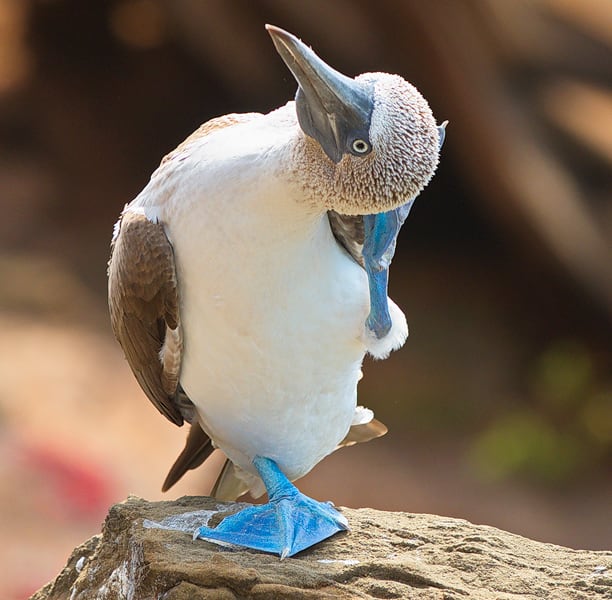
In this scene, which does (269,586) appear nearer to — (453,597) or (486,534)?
(453,597)

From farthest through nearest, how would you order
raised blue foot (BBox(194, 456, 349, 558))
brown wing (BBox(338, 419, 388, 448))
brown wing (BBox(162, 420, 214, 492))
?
brown wing (BBox(338, 419, 388, 448)), brown wing (BBox(162, 420, 214, 492)), raised blue foot (BBox(194, 456, 349, 558))

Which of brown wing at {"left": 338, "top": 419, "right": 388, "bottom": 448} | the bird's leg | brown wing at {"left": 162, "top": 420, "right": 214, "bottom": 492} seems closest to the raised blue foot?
brown wing at {"left": 162, "top": 420, "right": 214, "bottom": 492}

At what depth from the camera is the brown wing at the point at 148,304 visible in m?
2.91

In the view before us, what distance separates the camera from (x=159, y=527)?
2928mm

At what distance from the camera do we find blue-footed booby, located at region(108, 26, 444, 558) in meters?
2.49

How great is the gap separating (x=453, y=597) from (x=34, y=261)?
17.6 ft

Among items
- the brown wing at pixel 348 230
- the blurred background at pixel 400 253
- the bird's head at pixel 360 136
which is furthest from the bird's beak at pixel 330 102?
the blurred background at pixel 400 253

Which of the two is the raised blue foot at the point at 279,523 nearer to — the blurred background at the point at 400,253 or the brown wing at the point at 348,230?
the brown wing at the point at 348,230

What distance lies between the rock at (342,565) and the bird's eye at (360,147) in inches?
43.7

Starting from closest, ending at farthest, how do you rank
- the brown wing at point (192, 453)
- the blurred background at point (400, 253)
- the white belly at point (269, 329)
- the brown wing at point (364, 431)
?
the white belly at point (269, 329) → the brown wing at point (192, 453) → the brown wing at point (364, 431) → the blurred background at point (400, 253)

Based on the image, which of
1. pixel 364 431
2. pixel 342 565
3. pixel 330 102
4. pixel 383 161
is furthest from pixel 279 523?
pixel 330 102

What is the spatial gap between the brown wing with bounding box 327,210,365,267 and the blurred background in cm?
260

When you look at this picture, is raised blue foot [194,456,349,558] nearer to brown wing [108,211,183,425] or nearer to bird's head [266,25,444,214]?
brown wing [108,211,183,425]

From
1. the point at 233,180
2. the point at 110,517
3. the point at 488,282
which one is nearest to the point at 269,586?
the point at 110,517
